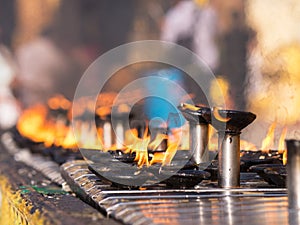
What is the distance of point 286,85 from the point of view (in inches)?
229

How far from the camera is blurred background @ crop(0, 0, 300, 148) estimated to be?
5973 mm

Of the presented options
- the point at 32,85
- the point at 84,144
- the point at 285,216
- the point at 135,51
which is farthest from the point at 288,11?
the point at 32,85

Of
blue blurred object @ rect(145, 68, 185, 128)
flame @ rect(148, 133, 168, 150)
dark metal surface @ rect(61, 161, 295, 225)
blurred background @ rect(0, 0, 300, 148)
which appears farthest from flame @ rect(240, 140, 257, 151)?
dark metal surface @ rect(61, 161, 295, 225)

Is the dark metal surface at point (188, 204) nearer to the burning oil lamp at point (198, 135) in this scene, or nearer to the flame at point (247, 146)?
the burning oil lamp at point (198, 135)

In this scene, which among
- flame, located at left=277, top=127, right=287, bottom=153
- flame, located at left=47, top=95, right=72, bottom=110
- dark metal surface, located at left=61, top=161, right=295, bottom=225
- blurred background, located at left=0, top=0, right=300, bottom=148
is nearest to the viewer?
dark metal surface, located at left=61, top=161, right=295, bottom=225

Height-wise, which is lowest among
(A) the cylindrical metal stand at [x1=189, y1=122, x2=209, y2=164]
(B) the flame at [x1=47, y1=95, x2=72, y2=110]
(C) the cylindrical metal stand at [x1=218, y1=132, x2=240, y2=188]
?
(C) the cylindrical metal stand at [x1=218, y1=132, x2=240, y2=188]

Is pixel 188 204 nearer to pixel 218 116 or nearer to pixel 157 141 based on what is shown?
pixel 218 116

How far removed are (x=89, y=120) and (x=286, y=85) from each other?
324 cm

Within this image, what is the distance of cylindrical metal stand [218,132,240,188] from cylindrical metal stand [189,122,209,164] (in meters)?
0.57

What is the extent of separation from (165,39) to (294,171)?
8.03m

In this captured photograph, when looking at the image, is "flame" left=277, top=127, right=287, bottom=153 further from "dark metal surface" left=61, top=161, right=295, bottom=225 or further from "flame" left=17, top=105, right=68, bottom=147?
"flame" left=17, top=105, right=68, bottom=147

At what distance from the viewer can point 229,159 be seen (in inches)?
143

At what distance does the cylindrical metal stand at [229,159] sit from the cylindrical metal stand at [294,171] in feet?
2.13

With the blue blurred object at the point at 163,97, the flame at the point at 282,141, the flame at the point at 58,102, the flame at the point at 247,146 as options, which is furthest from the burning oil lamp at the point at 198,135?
the flame at the point at 58,102
